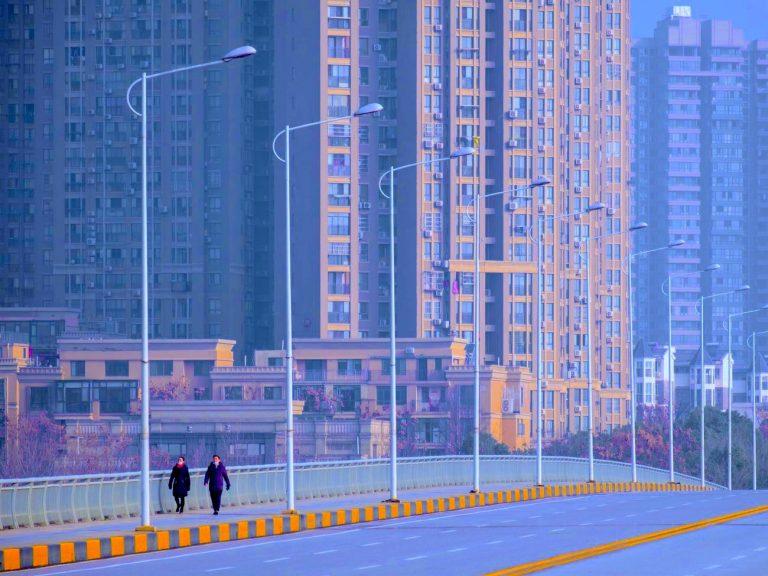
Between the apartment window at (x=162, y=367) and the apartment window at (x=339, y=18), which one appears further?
the apartment window at (x=339, y=18)

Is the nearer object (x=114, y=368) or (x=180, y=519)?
(x=180, y=519)

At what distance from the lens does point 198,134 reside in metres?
133

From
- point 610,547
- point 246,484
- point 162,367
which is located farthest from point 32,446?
point 610,547

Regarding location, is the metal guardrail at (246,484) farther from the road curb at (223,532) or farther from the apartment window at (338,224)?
the apartment window at (338,224)

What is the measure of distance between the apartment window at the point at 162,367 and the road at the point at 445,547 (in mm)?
75921

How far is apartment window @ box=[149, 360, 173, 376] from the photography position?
369 ft

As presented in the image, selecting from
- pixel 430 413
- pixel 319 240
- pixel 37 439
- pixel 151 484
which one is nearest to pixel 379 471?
pixel 151 484

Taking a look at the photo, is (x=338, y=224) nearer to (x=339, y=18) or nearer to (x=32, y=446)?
(x=339, y=18)

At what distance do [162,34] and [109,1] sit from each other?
15.6ft

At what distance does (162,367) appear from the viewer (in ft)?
371

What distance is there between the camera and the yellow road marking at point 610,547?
21.7 metres

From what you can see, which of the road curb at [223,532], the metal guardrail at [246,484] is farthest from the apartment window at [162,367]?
the road curb at [223,532]

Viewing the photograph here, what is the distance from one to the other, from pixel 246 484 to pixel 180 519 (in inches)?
196

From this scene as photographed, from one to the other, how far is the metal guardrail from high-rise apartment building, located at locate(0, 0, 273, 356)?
78176mm
